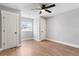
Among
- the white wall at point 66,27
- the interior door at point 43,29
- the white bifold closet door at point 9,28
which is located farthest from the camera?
the interior door at point 43,29

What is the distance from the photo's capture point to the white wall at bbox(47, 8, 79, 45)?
163 inches

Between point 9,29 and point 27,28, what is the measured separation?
125 inches

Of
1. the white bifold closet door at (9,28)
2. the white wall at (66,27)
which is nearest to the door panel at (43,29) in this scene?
the white wall at (66,27)

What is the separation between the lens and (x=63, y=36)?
4.97 m

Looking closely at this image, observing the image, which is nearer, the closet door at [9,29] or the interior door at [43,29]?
the closet door at [9,29]

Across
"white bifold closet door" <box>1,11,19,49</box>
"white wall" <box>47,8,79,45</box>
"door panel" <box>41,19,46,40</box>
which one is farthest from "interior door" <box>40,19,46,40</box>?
"white bifold closet door" <box>1,11,19,49</box>

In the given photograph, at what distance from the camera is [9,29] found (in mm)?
3715

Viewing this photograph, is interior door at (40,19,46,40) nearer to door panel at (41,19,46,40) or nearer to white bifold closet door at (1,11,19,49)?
door panel at (41,19,46,40)

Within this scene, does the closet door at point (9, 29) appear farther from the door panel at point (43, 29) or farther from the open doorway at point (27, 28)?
the door panel at point (43, 29)

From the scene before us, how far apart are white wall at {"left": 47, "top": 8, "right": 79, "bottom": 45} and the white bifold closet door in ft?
10.4

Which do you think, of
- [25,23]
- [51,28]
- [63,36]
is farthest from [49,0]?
[25,23]

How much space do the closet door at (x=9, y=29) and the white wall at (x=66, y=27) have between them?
3223mm

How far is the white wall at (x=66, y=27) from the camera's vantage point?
4.14 metres

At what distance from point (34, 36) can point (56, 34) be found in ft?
7.41
